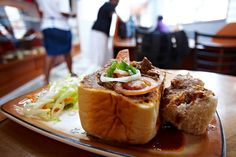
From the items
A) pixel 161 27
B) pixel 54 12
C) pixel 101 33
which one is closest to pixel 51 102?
pixel 101 33

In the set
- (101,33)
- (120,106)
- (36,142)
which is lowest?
(36,142)

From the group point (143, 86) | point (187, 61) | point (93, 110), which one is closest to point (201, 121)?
point (143, 86)

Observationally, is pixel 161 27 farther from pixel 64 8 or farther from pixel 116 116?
pixel 116 116

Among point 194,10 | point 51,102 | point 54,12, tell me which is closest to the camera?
point 51,102

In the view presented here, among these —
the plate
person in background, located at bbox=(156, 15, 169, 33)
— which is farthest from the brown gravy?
person in background, located at bbox=(156, 15, 169, 33)

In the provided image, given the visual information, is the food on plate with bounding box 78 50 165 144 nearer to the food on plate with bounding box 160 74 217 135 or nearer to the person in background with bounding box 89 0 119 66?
the food on plate with bounding box 160 74 217 135

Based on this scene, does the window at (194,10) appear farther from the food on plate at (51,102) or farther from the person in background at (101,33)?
the food on plate at (51,102)

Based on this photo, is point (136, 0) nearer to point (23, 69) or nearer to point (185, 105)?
point (23, 69)
